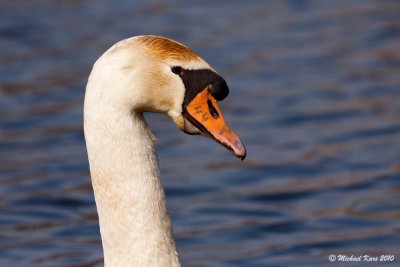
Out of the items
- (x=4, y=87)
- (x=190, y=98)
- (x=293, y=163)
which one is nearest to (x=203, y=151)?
(x=293, y=163)

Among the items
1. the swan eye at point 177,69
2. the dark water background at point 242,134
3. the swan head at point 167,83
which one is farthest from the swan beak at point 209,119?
the dark water background at point 242,134

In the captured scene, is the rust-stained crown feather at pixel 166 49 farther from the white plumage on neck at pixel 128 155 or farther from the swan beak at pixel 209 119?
the swan beak at pixel 209 119

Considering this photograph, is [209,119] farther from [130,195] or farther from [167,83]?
[130,195]

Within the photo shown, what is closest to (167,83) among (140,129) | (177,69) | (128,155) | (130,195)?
(177,69)

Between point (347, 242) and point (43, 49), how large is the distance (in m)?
7.18

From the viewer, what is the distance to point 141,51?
5.84 metres

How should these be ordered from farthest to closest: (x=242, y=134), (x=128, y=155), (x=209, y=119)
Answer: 1. (x=242, y=134)
2. (x=209, y=119)
3. (x=128, y=155)

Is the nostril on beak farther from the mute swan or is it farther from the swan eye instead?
the swan eye

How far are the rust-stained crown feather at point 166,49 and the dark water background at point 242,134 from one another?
3.17 metres

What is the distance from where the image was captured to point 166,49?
19.4ft

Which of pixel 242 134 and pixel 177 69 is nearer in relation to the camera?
pixel 177 69

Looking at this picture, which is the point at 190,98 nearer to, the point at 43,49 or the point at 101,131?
the point at 101,131

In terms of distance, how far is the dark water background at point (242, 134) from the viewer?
9.48 m

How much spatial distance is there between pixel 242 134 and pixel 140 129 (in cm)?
617
